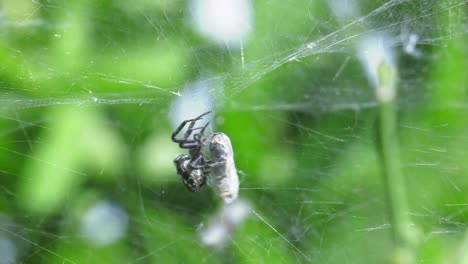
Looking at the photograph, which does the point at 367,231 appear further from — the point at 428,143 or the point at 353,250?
the point at 428,143

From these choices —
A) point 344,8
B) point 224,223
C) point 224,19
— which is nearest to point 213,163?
point 224,223

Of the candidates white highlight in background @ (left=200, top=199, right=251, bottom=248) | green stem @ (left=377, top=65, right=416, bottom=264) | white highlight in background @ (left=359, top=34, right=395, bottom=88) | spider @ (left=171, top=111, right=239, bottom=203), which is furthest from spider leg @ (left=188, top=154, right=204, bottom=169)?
green stem @ (left=377, top=65, right=416, bottom=264)

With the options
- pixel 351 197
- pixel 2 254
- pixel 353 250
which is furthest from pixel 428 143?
pixel 2 254

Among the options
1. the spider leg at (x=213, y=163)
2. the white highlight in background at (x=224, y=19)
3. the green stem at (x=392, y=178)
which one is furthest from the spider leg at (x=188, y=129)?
the green stem at (x=392, y=178)

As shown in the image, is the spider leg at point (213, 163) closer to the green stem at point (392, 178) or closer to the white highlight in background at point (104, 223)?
the white highlight in background at point (104, 223)

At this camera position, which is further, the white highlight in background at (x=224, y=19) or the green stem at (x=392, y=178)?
the white highlight in background at (x=224, y=19)

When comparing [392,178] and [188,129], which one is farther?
[188,129]

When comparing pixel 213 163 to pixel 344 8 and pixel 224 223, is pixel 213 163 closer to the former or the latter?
pixel 224 223
